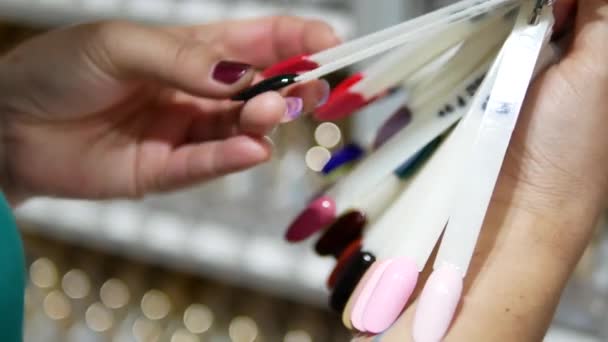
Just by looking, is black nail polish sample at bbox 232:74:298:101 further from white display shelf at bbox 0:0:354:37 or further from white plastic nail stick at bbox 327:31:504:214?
white display shelf at bbox 0:0:354:37

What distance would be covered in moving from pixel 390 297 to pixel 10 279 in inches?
6.9

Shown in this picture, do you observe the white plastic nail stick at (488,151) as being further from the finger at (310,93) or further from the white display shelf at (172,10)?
the white display shelf at (172,10)

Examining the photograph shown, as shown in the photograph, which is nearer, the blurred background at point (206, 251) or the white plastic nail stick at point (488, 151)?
the white plastic nail stick at point (488, 151)

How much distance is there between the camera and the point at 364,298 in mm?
359

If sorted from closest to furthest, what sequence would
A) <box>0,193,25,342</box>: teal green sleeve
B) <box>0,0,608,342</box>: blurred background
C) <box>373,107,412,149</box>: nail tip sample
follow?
<box>0,193,25,342</box>: teal green sleeve → <box>373,107,412,149</box>: nail tip sample → <box>0,0,608,342</box>: blurred background

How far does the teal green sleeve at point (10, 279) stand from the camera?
341 millimetres

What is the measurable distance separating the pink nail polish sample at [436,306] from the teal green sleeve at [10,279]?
0.18 meters

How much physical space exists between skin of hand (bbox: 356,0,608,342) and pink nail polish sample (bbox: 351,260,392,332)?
0.5 inches

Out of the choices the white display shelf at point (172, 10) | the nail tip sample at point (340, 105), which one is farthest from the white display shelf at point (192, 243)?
the nail tip sample at point (340, 105)

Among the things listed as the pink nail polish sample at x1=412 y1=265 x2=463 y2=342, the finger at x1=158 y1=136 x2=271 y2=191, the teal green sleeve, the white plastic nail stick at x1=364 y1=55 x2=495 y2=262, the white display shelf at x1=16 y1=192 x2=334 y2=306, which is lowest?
the white display shelf at x1=16 y1=192 x2=334 y2=306

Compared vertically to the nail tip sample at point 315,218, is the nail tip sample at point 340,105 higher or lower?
higher

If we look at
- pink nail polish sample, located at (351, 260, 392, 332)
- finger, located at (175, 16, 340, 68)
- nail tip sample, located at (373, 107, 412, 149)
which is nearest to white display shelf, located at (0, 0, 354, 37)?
finger, located at (175, 16, 340, 68)

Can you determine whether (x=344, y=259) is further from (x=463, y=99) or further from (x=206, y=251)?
(x=206, y=251)

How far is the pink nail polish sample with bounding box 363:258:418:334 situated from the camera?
354 mm
